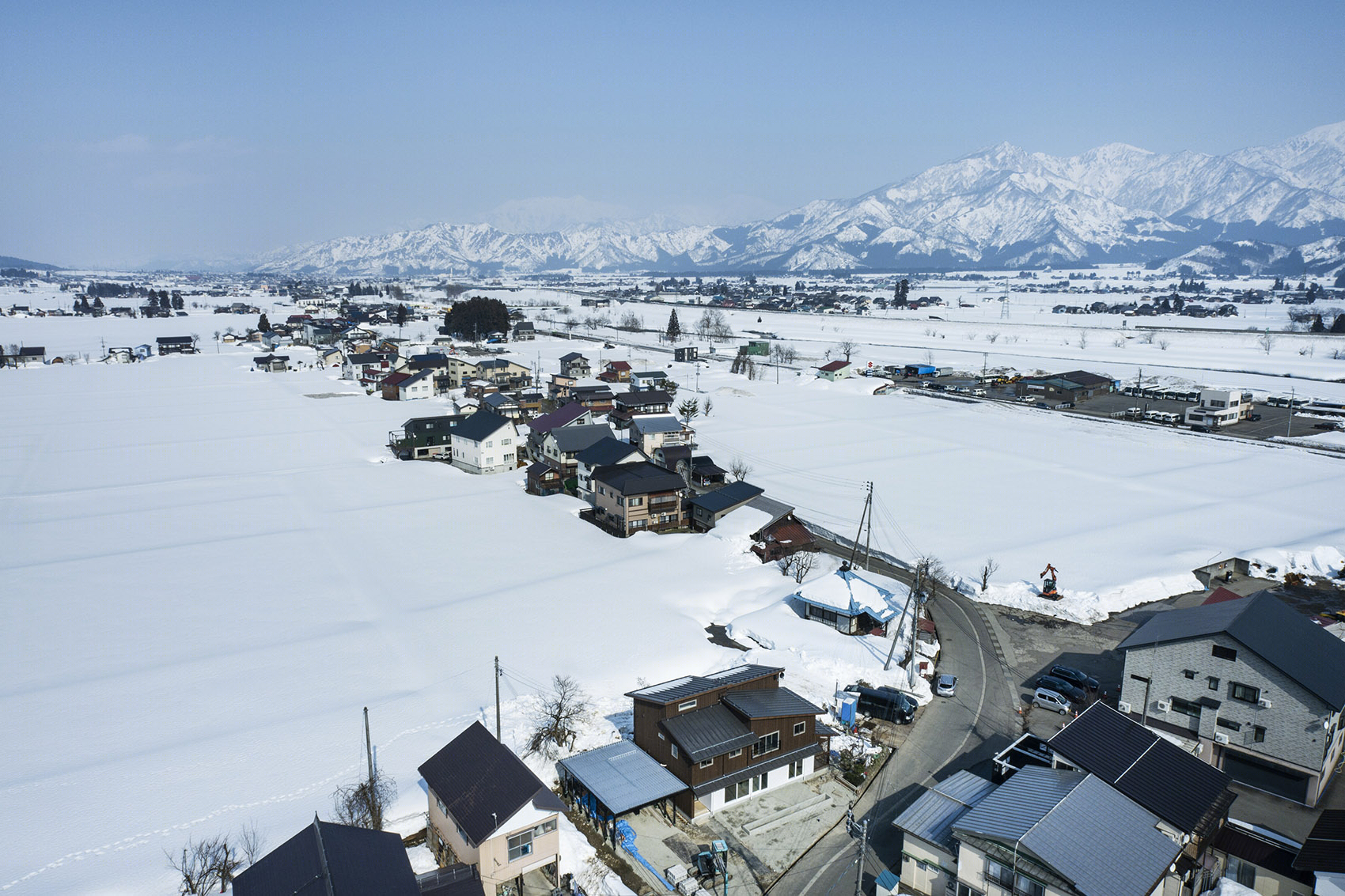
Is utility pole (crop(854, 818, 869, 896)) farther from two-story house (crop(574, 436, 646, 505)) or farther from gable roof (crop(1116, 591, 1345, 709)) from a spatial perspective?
two-story house (crop(574, 436, 646, 505))

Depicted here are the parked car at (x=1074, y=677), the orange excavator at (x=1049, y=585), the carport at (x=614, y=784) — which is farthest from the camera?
the orange excavator at (x=1049, y=585)

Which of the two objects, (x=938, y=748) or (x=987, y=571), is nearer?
(x=938, y=748)

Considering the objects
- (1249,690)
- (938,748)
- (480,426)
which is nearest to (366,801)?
(938,748)

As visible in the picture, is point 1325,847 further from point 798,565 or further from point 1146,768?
point 798,565

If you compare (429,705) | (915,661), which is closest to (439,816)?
(429,705)

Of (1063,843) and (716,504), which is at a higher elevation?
(1063,843)

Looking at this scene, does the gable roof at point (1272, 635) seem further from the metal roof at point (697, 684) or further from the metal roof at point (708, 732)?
the metal roof at point (708, 732)

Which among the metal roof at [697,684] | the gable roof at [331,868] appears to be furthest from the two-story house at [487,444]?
the gable roof at [331,868]

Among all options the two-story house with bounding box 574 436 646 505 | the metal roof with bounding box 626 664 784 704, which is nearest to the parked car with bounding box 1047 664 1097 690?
the metal roof with bounding box 626 664 784 704
